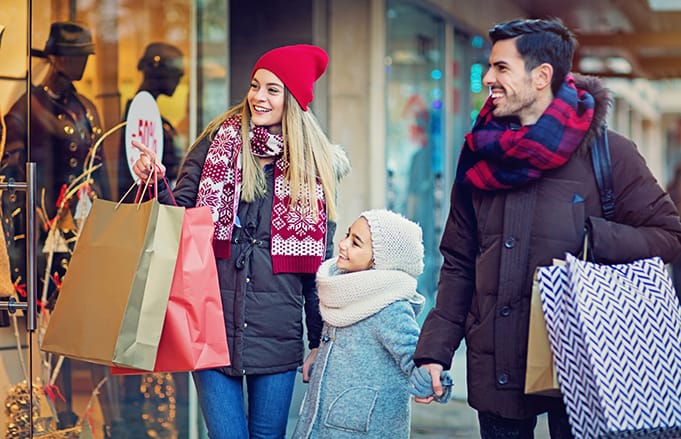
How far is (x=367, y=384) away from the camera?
3941mm

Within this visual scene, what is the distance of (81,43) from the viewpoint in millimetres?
5602

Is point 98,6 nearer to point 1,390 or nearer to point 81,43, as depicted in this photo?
point 81,43

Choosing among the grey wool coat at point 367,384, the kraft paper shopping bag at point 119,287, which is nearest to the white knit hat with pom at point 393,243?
the grey wool coat at point 367,384

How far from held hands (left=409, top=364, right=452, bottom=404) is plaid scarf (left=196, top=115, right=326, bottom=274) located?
708 millimetres

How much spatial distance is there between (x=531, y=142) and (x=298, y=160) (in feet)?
3.59

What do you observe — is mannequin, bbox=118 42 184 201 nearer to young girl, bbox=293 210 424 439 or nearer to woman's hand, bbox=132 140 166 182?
woman's hand, bbox=132 140 166 182

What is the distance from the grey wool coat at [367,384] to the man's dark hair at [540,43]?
1.00 metres

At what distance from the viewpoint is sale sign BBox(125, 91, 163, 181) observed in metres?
5.72

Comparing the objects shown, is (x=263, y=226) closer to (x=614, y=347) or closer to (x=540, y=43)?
(x=540, y=43)

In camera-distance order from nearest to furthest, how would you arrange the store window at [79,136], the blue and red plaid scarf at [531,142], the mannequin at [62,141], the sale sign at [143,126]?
the blue and red plaid scarf at [531,142]
the store window at [79,136]
the mannequin at [62,141]
the sale sign at [143,126]

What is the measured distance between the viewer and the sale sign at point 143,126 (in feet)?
18.8

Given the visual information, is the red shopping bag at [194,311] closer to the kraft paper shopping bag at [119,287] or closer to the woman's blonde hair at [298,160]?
the kraft paper shopping bag at [119,287]

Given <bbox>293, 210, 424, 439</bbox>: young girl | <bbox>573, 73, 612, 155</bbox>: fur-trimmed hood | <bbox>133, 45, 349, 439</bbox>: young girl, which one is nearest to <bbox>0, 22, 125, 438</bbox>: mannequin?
<bbox>133, 45, 349, 439</bbox>: young girl

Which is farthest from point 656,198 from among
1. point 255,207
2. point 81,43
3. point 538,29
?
point 81,43
